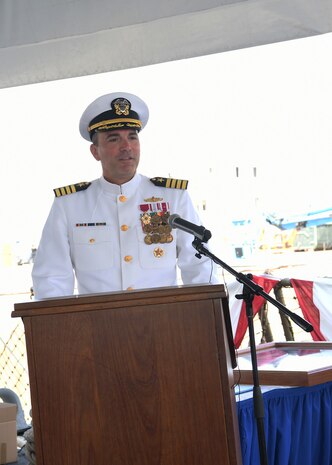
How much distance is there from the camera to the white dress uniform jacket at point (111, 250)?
2.45 metres

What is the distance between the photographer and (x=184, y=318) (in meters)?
1.29

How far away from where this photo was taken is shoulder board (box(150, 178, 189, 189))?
265 cm

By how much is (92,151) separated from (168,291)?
1.44 metres

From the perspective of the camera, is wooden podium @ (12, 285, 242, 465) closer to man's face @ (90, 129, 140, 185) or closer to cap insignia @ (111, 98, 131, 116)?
man's face @ (90, 129, 140, 185)

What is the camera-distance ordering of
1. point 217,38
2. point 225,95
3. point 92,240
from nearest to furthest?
point 92,240
point 217,38
point 225,95

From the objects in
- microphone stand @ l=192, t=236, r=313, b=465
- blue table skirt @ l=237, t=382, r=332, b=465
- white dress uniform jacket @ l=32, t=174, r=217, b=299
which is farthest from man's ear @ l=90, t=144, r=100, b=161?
blue table skirt @ l=237, t=382, r=332, b=465

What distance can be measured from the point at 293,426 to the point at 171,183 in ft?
3.50

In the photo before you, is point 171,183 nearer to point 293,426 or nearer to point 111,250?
point 111,250

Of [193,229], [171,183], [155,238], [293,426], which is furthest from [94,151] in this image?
[293,426]

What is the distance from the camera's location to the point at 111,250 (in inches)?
98.4

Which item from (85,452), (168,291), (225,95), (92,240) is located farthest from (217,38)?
(225,95)

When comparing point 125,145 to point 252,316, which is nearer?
point 252,316

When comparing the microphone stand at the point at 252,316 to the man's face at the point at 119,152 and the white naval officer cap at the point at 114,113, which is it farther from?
the white naval officer cap at the point at 114,113

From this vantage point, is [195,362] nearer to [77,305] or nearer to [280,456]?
[77,305]
